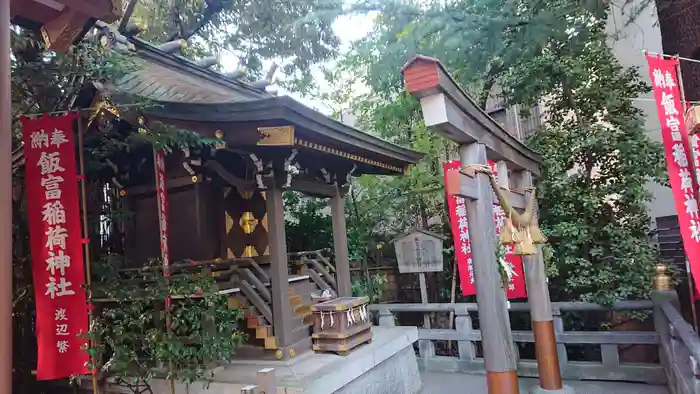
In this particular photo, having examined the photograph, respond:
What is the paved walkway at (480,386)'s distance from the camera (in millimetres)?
6527

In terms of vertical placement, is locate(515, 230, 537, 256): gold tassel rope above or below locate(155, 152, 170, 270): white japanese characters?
below

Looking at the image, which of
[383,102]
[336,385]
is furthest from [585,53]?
[336,385]

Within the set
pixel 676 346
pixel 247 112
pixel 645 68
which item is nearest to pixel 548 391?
pixel 676 346

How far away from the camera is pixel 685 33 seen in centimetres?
633

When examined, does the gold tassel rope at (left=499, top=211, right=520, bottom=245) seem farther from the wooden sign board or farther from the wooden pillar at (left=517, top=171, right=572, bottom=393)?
the wooden sign board

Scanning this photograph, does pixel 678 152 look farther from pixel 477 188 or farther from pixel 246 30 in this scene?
pixel 246 30

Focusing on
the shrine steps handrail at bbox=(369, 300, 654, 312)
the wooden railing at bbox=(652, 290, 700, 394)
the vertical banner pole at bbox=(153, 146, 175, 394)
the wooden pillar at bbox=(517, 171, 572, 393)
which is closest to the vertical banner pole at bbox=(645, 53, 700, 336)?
the wooden railing at bbox=(652, 290, 700, 394)

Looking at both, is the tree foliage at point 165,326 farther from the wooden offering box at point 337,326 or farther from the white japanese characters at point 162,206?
the wooden offering box at point 337,326

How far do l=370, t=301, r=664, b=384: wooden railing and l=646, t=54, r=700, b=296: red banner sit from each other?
2.29 m

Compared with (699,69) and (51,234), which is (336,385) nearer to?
(51,234)

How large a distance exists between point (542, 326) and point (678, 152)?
2482 mm

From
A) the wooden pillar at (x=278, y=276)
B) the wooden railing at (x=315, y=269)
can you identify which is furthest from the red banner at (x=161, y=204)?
the wooden railing at (x=315, y=269)

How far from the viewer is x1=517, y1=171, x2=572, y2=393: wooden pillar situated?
572cm

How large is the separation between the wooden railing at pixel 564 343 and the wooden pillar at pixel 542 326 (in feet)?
5.17
